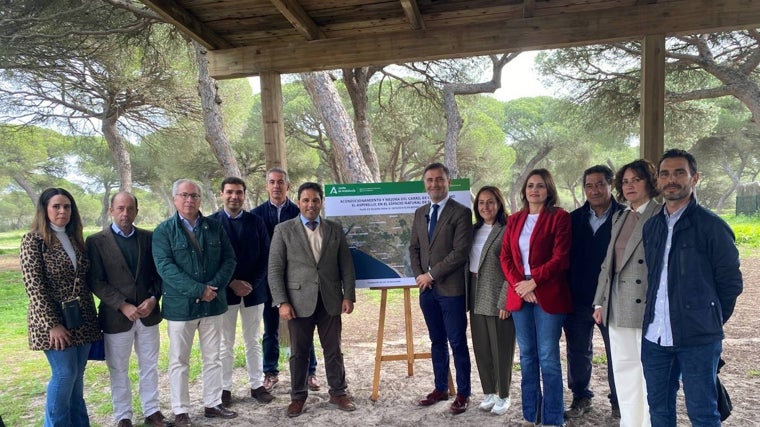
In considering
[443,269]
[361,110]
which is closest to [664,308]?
[443,269]

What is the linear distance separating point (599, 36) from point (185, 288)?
12.1 ft

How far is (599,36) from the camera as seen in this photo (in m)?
3.65

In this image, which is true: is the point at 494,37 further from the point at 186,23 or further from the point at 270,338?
the point at 270,338

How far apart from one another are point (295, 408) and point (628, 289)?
245cm

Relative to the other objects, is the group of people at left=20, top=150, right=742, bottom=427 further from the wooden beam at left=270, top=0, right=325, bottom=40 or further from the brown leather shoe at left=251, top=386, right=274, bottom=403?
the wooden beam at left=270, top=0, right=325, bottom=40

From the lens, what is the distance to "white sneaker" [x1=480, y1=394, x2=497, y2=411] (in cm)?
333

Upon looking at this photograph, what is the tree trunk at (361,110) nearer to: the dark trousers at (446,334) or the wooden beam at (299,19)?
the wooden beam at (299,19)

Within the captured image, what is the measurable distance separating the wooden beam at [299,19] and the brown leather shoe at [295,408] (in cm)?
298

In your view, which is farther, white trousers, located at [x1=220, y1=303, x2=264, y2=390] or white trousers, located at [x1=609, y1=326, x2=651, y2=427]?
white trousers, located at [x1=220, y1=303, x2=264, y2=390]

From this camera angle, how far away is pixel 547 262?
2.83 metres

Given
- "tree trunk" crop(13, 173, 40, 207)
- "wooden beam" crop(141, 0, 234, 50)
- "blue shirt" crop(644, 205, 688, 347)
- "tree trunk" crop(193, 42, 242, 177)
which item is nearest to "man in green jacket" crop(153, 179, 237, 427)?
"wooden beam" crop(141, 0, 234, 50)

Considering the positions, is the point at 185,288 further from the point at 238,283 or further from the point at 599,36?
the point at 599,36

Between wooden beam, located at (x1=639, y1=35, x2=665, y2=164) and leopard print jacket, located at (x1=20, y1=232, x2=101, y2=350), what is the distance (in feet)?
13.8

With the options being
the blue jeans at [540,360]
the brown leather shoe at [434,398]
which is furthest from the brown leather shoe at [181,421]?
the blue jeans at [540,360]
